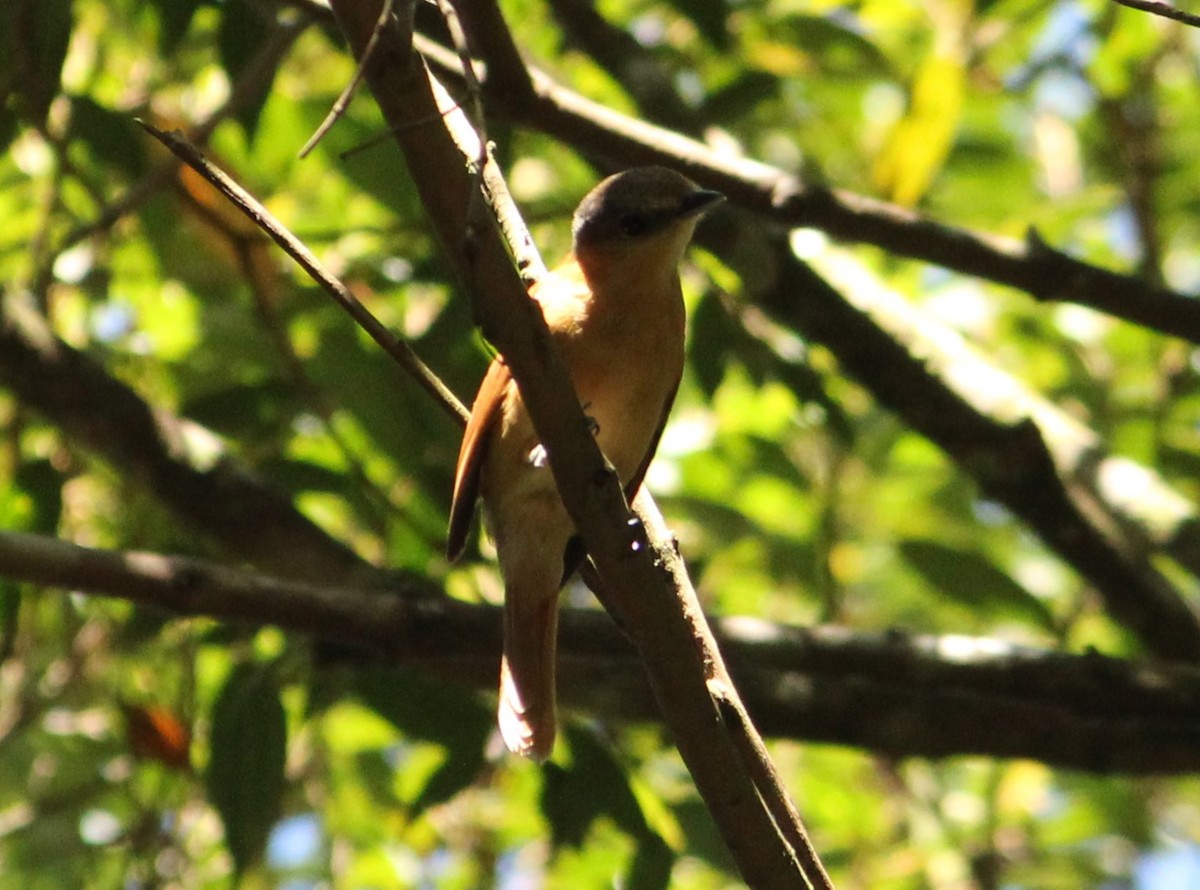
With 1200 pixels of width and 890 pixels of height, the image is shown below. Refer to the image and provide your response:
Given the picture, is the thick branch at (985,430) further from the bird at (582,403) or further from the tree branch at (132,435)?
the tree branch at (132,435)

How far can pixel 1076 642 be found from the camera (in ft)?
20.6

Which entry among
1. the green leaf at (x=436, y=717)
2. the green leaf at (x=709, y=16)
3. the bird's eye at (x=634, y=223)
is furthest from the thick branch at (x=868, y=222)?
the green leaf at (x=436, y=717)

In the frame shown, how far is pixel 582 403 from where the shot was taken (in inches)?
132

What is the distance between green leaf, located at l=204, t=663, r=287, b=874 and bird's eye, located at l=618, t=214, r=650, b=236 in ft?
4.48

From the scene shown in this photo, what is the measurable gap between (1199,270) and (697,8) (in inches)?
209

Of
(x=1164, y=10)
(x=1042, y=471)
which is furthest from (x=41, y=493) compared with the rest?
(x=1164, y=10)

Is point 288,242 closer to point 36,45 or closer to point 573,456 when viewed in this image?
point 573,456

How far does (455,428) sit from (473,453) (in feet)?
2.81

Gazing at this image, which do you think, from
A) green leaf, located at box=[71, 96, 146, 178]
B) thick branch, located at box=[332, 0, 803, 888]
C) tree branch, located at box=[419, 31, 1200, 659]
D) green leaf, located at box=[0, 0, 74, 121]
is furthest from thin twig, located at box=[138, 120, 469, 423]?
tree branch, located at box=[419, 31, 1200, 659]

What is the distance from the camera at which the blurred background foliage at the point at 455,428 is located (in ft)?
13.3

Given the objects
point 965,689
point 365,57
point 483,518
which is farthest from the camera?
point 965,689

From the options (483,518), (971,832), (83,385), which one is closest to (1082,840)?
(971,832)

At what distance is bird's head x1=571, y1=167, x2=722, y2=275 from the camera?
3.74 m

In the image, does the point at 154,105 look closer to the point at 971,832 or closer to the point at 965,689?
the point at 965,689
